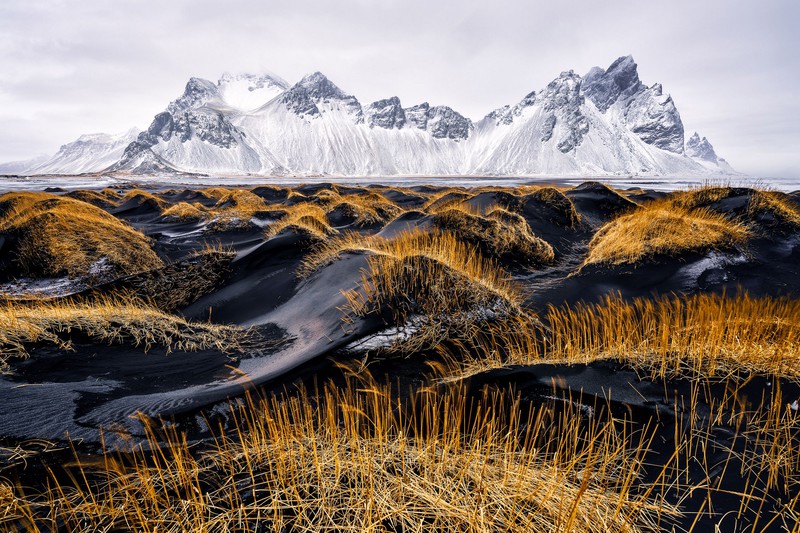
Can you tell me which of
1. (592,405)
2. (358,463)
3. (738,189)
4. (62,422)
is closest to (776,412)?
(592,405)

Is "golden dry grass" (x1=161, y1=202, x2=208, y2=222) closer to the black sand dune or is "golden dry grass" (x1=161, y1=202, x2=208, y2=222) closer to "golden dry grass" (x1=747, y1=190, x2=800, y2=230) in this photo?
the black sand dune

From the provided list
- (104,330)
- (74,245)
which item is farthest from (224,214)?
(104,330)

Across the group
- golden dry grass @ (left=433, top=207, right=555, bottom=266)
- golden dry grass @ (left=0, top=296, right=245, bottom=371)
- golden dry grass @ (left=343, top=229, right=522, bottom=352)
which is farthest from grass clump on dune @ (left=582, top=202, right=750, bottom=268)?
golden dry grass @ (left=0, top=296, right=245, bottom=371)

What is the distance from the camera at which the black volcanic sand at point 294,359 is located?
3.25 m

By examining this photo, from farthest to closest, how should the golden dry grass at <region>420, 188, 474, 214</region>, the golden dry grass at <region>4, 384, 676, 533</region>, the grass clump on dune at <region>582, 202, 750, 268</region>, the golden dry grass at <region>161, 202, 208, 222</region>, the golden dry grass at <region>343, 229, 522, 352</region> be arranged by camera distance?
the golden dry grass at <region>161, 202, 208, 222</region> → the golden dry grass at <region>420, 188, 474, 214</region> → the grass clump on dune at <region>582, 202, 750, 268</region> → the golden dry grass at <region>343, 229, 522, 352</region> → the golden dry grass at <region>4, 384, 676, 533</region>

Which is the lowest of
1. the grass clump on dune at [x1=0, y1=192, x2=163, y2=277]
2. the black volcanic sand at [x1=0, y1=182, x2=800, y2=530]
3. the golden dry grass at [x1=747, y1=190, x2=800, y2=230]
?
the black volcanic sand at [x1=0, y1=182, x2=800, y2=530]

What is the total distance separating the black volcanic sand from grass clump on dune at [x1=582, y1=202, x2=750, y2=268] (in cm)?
30

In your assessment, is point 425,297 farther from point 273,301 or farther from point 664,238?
point 664,238

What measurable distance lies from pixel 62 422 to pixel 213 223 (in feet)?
53.5

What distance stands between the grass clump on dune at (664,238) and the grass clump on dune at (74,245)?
14.5m

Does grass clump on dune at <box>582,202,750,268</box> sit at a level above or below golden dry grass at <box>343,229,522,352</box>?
above

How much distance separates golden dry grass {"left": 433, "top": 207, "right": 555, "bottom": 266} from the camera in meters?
11.7

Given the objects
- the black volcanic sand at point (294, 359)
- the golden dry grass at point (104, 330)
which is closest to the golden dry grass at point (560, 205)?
the black volcanic sand at point (294, 359)

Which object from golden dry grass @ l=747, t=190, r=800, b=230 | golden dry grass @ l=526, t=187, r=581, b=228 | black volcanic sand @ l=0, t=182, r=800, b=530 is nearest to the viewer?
black volcanic sand @ l=0, t=182, r=800, b=530
